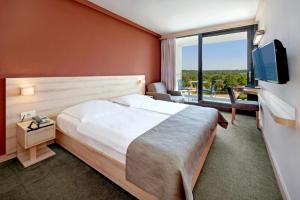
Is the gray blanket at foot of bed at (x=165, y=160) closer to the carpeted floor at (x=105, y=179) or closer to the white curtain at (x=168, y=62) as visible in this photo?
the carpeted floor at (x=105, y=179)

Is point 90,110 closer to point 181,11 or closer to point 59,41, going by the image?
point 59,41

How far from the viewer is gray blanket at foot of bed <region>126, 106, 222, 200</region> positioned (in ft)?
4.04

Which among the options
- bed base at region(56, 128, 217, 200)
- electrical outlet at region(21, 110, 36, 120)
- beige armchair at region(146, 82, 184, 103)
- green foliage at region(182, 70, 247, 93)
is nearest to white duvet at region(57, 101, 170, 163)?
bed base at region(56, 128, 217, 200)

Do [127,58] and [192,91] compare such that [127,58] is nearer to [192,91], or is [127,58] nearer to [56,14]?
[56,14]

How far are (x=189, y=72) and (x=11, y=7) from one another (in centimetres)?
540

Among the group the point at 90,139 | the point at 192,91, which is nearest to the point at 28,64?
the point at 90,139

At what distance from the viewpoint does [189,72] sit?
6199 mm

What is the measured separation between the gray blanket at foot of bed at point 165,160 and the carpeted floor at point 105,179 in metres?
0.39

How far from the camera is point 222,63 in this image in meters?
5.38

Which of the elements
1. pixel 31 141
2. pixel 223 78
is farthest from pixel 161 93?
pixel 31 141

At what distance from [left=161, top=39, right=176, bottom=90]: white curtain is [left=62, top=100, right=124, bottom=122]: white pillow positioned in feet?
9.64

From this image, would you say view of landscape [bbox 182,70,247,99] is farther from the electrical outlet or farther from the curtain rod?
the electrical outlet

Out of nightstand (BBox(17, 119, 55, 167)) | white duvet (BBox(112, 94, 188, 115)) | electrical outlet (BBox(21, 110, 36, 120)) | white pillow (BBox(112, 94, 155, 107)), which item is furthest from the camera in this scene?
white pillow (BBox(112, 94, 155, 107))

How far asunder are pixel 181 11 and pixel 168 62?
201 cm
